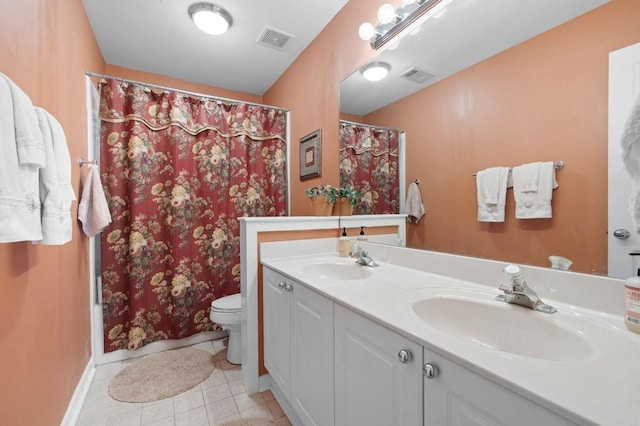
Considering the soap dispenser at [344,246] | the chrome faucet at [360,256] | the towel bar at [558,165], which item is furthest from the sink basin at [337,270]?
the towel bar at [558,165]

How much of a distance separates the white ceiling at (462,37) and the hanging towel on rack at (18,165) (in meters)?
1.51

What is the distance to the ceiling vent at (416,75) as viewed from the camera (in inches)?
52.0

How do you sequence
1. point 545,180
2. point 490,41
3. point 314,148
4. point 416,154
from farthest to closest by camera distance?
point 314,148, point 416,154, point 490,41, point 545,180

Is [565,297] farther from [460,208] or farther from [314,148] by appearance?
[314,148]

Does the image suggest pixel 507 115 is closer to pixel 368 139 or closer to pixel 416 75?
pixel 416 75

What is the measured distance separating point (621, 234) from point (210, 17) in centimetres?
244

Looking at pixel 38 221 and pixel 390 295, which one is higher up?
pixel 38 221

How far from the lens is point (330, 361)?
3.25ft

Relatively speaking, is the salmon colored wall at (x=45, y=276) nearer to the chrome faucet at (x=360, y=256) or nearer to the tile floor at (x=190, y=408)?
the tile floor at (x=190, y=408)

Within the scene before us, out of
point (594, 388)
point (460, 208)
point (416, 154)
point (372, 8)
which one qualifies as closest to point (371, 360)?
point (594, 388)

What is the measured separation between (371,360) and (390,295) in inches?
9.2

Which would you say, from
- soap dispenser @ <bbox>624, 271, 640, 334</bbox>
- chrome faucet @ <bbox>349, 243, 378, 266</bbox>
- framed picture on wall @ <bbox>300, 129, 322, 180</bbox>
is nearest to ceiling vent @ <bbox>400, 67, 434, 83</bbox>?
framed picture on wall @ <bbox>300, 129, 322, 180</bbox>

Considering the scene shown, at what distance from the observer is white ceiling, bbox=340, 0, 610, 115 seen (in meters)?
0.91

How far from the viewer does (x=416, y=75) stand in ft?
4.52
